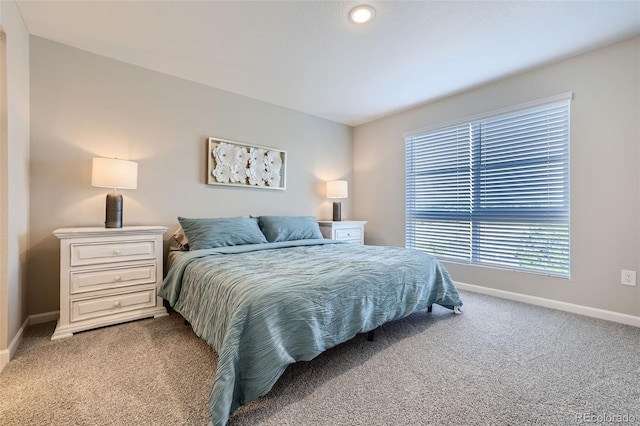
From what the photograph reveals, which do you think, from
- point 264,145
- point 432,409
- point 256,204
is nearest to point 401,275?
point 432,409

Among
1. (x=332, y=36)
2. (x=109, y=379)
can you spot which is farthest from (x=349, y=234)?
(x=109, y=379)

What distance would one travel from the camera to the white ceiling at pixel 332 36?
6.51ft

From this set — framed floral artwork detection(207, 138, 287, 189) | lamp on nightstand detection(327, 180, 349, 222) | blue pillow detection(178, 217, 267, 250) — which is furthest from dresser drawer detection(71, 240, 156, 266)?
lamp on nightstand detection(327, 180, 349, 222)

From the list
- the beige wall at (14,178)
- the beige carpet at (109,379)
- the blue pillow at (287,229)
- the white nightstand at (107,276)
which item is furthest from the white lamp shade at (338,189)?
the beige wall at (14,178)

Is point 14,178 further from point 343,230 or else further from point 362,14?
point 343,230

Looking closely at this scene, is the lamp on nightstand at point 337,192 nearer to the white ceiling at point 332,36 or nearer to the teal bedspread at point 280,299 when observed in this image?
the white ceiling at point 332,36

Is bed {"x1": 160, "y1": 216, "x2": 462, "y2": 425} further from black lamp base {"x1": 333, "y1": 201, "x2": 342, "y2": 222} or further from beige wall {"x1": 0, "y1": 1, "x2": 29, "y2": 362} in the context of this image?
black lamp base {"x1": 333, "y1": 201, "x2": 342, "y2": 222}

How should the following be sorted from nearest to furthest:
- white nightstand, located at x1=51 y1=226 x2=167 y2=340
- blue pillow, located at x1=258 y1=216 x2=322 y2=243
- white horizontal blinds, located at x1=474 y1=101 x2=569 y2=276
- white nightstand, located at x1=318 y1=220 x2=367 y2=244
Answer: white nightstand, located at x1=51 y1=226 x2=167 y2=340 → white horizontal blinds, located at x1=474 y1=101 x2=569 y2=276 → blue pillow, located at x1=258 y1=216 x2=322 y2=243 → white nightstand, located at x1=318 y1=220 x2=367 y2=244

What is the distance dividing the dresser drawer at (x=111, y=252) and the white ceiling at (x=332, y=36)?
173cm

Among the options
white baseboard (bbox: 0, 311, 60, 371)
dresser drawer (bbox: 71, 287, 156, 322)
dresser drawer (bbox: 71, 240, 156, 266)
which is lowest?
white baseboard (bbox: 0, 311, 60, 371)

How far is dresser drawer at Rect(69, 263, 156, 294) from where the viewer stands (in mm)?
2137

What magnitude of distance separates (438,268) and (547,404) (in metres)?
1.19

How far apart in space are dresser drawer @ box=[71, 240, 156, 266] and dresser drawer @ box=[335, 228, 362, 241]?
227 cm

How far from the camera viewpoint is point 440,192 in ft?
12.0
